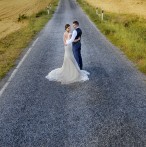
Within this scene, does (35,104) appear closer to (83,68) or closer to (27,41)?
(83,68)

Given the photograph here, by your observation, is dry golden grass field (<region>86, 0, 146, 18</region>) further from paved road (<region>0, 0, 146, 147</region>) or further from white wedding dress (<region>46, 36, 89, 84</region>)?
white wedding dress (<region>46, 36, 89, 84</region>)

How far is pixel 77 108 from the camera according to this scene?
907 cm

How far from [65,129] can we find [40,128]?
607mm

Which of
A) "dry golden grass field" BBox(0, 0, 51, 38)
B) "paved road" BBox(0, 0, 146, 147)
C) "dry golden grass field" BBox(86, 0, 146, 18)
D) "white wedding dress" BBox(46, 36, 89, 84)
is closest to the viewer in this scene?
"paved road" BBox(0, 0, 146, 147)

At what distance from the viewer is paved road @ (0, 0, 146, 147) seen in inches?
286

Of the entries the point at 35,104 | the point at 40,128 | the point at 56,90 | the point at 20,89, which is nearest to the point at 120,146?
the point at 40,128

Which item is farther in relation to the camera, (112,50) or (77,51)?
(112,50)

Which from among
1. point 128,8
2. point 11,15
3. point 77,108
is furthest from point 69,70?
point 128,8

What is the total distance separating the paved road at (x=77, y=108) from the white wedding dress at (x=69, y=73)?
36 cm

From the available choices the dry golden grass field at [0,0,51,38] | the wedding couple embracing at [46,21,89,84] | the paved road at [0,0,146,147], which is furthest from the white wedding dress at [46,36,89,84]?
the dry golden grass field at [0,0,51,38]

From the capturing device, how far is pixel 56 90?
10.7 m

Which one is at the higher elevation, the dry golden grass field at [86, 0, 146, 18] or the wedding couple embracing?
the wedding couple embracing

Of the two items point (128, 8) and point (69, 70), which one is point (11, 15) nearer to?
point (128, 8)

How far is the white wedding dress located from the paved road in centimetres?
36
